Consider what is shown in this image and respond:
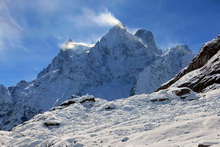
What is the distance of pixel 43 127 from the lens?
28.0m

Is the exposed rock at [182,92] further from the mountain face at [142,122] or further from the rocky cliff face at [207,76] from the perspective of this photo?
the rocky cliff face at [207,76]

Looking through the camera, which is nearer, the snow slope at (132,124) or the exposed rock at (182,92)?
the snow slope at (132,124)

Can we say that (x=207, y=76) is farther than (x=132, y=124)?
Yes

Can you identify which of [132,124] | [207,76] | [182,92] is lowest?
[132,124]

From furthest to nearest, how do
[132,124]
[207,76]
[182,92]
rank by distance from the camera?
[207,76], [182,92], [132,124]

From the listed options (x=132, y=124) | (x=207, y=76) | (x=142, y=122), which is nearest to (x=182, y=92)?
(x=207, y=76)

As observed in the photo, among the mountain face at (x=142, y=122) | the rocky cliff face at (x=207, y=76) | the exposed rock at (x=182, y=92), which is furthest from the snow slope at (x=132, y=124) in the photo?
the rocky cliff face at (x=207, y=76)

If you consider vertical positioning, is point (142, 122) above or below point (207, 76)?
below

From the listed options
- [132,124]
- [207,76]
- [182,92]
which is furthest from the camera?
[207,76]

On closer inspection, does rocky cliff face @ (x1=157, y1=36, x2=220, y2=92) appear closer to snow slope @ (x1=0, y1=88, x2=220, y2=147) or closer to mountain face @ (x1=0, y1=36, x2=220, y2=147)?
mountain face @ (x1=0, y1=36, x2=220, y2=147)

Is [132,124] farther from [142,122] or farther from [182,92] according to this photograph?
[182,92]

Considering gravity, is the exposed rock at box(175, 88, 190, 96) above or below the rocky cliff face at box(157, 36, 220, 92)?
below

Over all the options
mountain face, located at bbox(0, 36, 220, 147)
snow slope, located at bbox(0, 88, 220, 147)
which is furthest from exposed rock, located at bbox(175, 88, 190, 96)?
snow slope, located at bbox(0, 88, 220, 147)

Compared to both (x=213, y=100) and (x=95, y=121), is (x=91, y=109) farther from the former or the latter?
(x=213, y=100)
